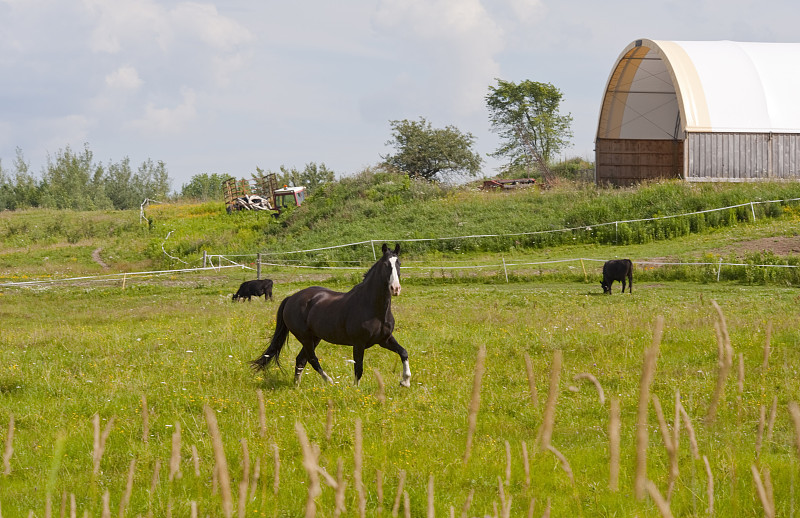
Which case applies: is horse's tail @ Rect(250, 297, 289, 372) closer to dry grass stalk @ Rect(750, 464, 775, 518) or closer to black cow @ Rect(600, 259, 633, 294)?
dry grass stalk @ Rect(750, 464, 775, 518)

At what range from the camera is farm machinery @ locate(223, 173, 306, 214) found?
5066 cm

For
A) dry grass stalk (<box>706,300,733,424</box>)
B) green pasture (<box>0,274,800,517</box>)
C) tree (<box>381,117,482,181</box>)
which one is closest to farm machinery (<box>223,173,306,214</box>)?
tree (<box>381,117,482,181</box>)

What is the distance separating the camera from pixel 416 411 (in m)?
8.18

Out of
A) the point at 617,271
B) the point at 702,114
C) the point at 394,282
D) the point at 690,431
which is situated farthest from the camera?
the point at 702,114

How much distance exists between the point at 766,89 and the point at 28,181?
270 ft

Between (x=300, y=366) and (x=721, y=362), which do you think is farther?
(x=300, y=366)

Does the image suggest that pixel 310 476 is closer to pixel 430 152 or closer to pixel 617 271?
pixel 617 271

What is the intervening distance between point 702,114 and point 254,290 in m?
24.7

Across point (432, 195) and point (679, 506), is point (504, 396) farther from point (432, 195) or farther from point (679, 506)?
point (432, 195)

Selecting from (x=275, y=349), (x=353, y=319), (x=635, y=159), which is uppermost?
(x=635, y=159)

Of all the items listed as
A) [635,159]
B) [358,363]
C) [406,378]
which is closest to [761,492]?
[406,378]

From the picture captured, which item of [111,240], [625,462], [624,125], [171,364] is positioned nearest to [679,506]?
[625,462]

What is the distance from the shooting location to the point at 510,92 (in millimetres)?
63531

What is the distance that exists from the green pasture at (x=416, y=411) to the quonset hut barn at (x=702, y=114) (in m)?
20.9
